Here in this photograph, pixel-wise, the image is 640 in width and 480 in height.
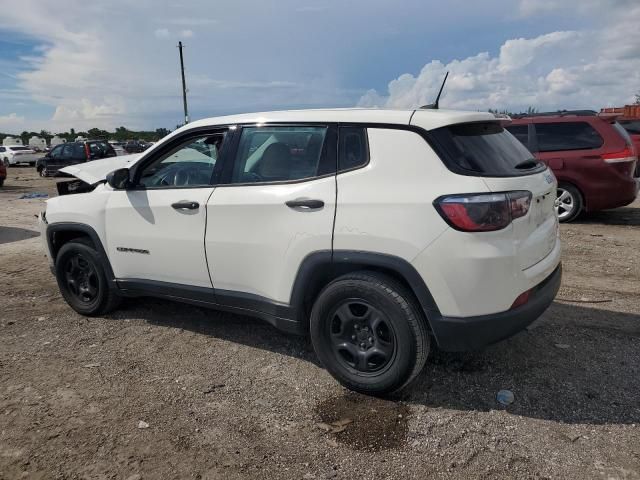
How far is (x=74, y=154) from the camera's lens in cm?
2109

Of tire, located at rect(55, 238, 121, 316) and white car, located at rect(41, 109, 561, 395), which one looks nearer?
white car, located at rect(41, 109, 561, 395)

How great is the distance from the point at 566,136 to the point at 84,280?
755 centimetres

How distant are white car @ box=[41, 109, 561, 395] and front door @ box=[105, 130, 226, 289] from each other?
0.04ft

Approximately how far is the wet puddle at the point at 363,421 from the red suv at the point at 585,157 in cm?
618

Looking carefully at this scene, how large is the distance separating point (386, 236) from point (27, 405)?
2.51 m

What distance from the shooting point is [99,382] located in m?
3.46

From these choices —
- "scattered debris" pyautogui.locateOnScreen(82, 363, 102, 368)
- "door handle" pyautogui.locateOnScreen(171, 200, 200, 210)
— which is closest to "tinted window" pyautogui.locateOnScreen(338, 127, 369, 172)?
"door handle" pyautogui.locateOnScreen(171, 200, 200, 210)

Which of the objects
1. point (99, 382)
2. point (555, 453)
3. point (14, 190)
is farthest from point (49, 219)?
point (14, 190)

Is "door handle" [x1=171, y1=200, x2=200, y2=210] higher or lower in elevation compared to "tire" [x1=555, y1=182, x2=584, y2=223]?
higher

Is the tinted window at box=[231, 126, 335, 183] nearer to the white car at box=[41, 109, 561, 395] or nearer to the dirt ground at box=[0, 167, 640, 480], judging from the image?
the white car at box=[41, 109, 561, 395]

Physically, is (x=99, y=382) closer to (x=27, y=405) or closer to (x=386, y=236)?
(x=27, y=405)

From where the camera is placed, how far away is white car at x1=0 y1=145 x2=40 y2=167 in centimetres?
3030

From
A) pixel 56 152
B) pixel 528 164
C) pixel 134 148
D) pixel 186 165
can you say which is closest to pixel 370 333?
pixel 528 164

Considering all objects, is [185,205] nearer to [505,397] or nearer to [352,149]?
[352,149]
